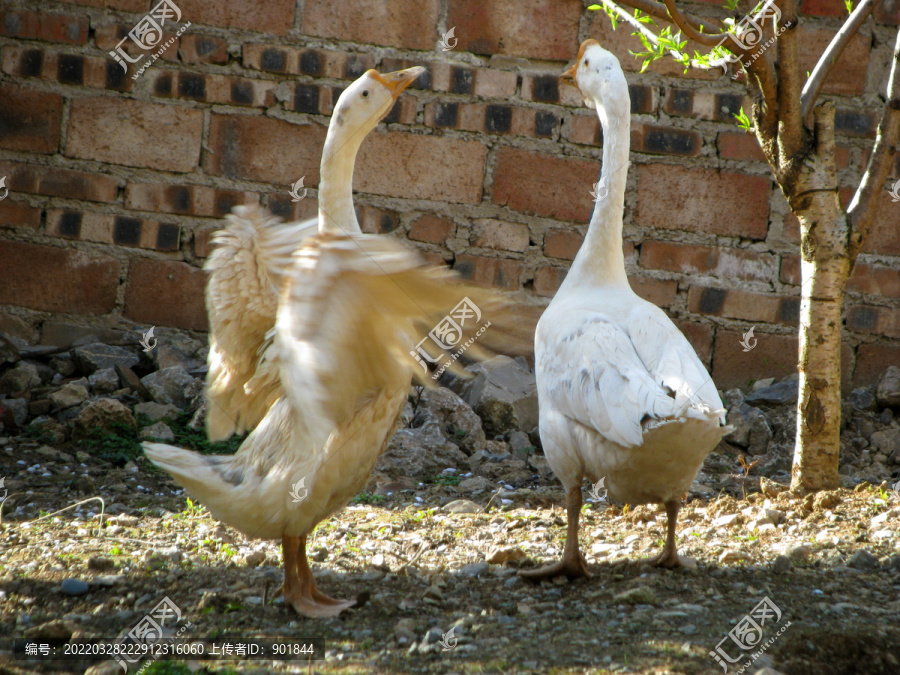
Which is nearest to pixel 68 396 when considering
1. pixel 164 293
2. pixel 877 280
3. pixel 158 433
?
pixel 158 433

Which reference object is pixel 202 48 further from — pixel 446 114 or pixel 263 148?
pixel 446 114

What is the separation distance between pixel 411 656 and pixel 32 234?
4003mm

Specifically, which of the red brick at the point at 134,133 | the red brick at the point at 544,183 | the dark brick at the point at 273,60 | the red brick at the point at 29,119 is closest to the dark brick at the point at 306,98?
the dark brick at the point at 273,60

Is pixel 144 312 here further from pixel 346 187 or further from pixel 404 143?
pixel 346 187

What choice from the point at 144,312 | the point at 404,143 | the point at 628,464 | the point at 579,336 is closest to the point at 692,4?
the point at 404,143

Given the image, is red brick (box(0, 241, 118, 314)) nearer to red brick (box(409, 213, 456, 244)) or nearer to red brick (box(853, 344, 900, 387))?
red brick (box(409, 213, 456, 244))

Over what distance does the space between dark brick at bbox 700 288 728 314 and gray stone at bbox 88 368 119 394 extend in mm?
3512

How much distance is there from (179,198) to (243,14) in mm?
1167

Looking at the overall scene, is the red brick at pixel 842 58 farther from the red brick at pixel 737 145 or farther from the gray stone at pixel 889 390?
the gray stone at pixel 889 390

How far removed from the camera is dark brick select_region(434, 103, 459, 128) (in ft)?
16.9

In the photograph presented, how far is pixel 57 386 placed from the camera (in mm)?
4875

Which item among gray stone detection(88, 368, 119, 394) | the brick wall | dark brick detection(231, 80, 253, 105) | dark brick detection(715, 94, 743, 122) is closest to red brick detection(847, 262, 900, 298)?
the brick wall

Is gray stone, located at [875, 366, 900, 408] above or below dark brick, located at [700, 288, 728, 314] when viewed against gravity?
below

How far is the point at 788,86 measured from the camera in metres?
3.43
